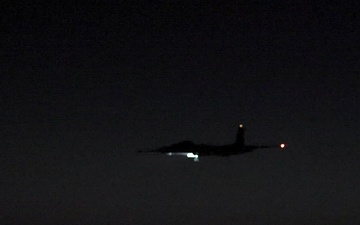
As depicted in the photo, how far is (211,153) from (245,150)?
17.0 feet

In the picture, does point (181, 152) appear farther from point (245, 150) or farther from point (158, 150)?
point (245, 150)

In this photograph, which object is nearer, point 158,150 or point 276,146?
point 276,146

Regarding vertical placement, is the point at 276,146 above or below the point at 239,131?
below

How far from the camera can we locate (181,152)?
73.2 meters

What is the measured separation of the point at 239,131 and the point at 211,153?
22.3 feet

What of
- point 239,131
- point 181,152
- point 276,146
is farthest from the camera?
point 239,131

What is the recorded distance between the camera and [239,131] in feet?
257

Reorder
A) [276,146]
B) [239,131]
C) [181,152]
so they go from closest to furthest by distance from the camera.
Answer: [276,146], [181,152], [239,131]

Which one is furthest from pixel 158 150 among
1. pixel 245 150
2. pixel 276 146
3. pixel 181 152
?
pixel 276 146

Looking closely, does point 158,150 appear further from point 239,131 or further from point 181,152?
point 239,131

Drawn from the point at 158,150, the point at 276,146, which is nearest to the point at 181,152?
the point at 158,150

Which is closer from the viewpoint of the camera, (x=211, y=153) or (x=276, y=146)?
(x=276, y=146)

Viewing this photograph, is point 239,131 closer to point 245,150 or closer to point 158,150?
point 245,150

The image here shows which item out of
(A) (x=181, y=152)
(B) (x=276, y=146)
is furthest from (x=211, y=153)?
(B) (x=276, y=146)
